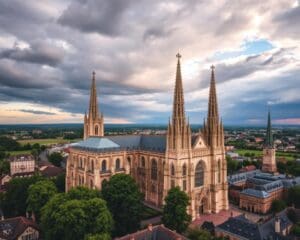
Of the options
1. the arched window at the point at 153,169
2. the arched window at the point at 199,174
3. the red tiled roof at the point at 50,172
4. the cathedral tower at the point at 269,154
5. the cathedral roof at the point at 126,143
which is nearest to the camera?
the arched window at the point at 199,174

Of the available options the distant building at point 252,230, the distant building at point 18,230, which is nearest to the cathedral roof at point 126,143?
the distant building at point 18,230

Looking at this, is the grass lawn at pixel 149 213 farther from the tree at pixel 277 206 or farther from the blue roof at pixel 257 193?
the tree at pixel 277 206

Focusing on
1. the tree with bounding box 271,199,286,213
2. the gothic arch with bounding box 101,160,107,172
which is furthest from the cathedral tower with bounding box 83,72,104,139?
the tree with bounding box 271,199,286,213

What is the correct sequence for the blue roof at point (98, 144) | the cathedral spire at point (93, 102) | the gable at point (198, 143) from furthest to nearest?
the cathedral spire at point (93, 102)
the blue roof at point (98, 144)
the gable at point (198, 143)

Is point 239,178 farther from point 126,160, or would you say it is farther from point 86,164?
point 86,164

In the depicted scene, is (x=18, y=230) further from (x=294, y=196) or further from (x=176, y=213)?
(x=294, y=196)

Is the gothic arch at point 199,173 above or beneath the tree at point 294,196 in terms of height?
above

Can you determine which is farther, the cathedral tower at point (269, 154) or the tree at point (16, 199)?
the cathedral tower at point (269, 154)
